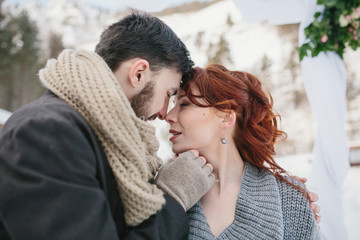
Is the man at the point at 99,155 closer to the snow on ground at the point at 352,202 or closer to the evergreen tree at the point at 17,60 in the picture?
the snow on ground at the point at 352,202

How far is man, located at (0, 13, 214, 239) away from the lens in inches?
23.6

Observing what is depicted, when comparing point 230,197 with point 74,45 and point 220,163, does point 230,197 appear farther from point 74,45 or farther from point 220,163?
point 74,45

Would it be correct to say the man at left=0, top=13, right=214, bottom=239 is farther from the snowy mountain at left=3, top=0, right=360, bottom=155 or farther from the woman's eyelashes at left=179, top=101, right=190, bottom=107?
the snowy mountain at left=3, top=0, right=360, bottom=155

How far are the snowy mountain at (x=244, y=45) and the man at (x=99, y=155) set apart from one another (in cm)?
423

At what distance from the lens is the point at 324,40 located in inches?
77.5

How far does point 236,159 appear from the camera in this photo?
1486 mm

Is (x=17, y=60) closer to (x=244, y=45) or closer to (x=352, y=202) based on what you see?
(x=244, y=45)

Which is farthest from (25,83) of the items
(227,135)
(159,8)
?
(227,135)

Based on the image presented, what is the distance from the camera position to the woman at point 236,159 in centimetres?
120

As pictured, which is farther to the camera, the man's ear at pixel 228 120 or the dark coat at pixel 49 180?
the man's ear at pixel 228 120

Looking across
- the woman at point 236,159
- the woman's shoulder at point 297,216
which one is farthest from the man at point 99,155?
the woman's shoulder at point 297,216

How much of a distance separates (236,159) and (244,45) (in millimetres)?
4423

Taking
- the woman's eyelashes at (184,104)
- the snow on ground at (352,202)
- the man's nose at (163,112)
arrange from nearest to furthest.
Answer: the man's nose at (163,112)
the woman's eyelashes at (184,104)
the snow on ground at (352,202)

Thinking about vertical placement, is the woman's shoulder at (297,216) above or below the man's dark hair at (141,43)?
below
